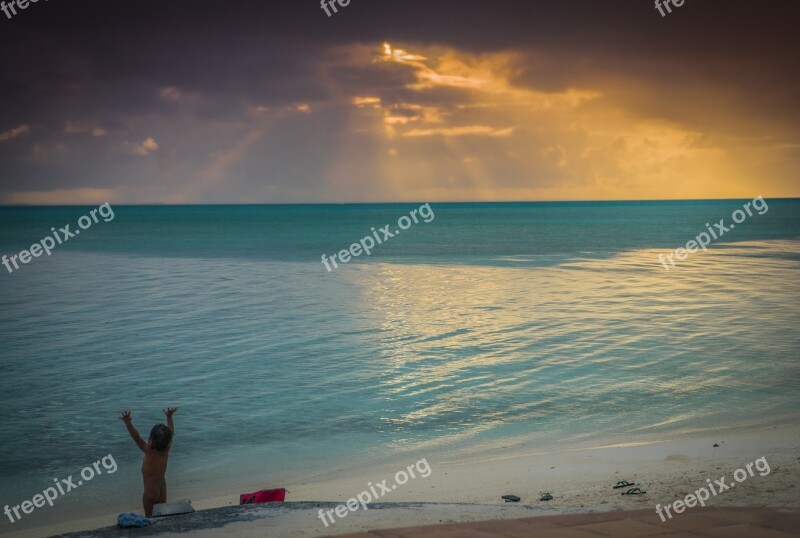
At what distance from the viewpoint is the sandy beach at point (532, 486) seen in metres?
8.51

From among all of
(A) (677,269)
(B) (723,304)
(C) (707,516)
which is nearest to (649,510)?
(C) (707,516)

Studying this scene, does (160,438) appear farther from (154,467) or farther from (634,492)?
(634,492)

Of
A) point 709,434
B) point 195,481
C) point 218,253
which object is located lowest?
point 709,434

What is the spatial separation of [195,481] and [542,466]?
5.83 meters

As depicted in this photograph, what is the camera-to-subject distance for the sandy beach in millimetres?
8508

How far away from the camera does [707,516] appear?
800 centimetres

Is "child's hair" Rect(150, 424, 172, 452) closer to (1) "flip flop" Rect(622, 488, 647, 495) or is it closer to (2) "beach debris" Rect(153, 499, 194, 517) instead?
(2) "beach debris" Rect(153, 499, 194, 517)

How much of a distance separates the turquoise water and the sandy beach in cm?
84

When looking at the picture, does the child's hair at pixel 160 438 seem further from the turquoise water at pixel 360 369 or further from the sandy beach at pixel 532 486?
the turquoise water at pixel 360 369

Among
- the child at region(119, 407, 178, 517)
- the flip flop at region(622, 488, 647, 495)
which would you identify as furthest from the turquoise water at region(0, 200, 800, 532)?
the flip flop at region(622, 488, 647, 495)

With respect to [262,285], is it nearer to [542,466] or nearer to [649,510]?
[542,466]

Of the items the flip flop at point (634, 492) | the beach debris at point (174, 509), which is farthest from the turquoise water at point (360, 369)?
the flip flop at point (634, 492)

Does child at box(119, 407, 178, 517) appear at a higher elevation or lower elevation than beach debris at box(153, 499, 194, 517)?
higher

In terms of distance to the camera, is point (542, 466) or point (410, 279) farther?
point (410, 279)
